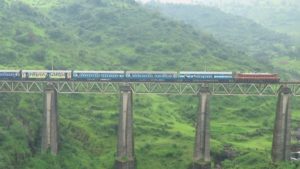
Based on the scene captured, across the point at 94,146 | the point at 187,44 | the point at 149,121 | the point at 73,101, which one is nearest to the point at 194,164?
the point at 94,146

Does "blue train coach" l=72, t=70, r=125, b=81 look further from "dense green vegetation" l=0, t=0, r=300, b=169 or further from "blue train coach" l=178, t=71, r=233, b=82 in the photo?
"dense green vegetation" l=0, t=0, r=300, b=169

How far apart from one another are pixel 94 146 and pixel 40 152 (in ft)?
48.2

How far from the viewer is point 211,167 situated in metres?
84.9

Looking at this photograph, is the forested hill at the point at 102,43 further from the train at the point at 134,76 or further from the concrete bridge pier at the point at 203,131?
the concrete bridge pier at the point at 203,131

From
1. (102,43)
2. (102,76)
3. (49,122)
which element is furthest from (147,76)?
(102,43)

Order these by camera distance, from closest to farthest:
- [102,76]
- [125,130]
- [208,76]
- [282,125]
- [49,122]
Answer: [49,122] < [125,130] < [282,125] < [102,76] < [208,76]

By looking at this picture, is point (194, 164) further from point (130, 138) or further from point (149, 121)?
→ point (149, 121)

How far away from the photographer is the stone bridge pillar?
8100 cm

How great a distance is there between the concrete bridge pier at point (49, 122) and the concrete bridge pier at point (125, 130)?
10.3 metres

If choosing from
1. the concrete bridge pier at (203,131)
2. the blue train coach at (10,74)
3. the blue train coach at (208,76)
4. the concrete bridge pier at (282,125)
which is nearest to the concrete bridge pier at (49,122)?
the blue train coach at (10,74)

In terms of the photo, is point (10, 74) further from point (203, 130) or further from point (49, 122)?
point (203, 130)

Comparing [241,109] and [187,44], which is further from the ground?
[187,44]

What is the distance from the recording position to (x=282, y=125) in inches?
3169

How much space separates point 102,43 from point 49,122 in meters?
91.9
